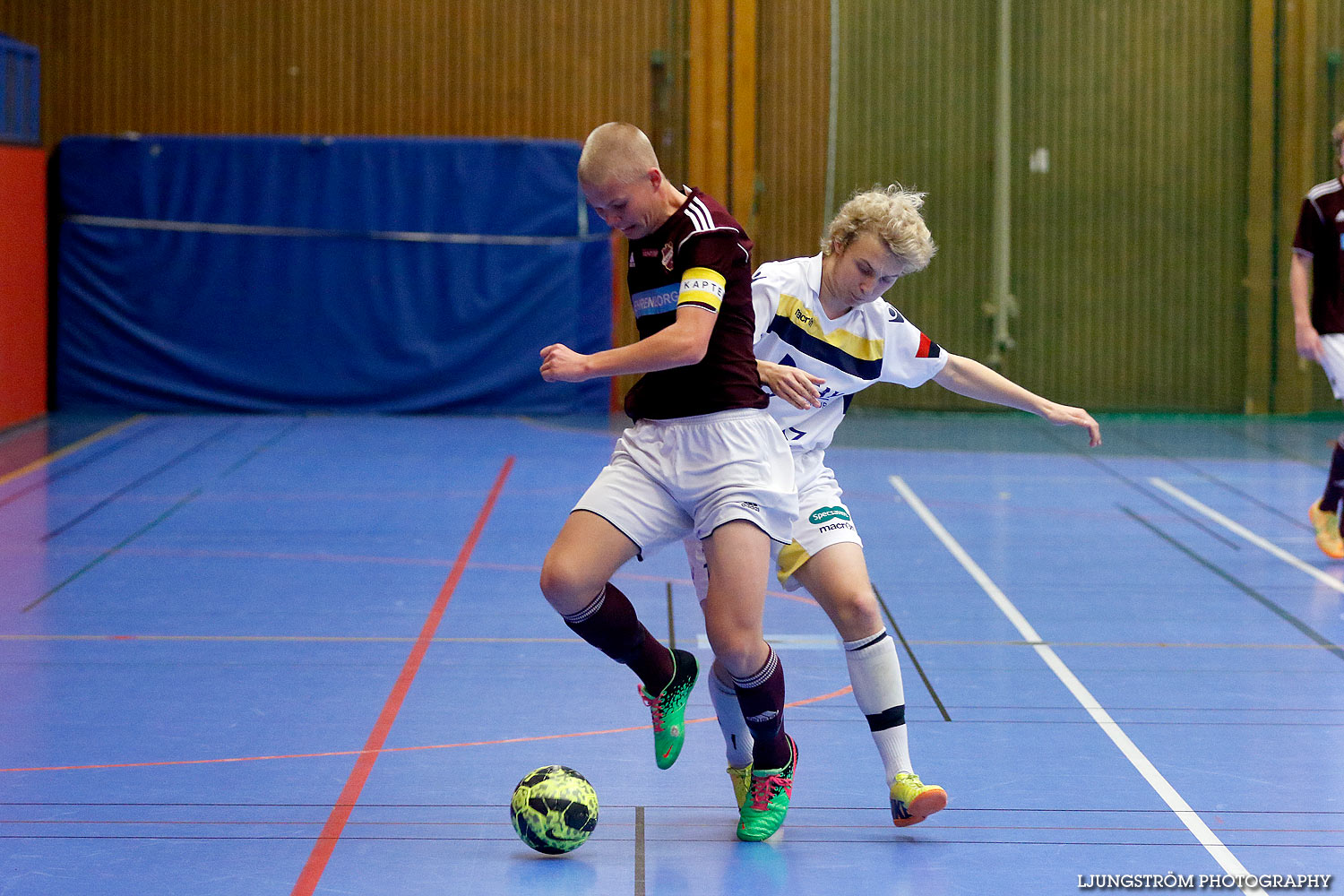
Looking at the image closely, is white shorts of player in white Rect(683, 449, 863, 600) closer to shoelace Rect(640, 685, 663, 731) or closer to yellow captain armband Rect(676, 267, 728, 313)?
shoelace Rect(640, 685, 663, 731)

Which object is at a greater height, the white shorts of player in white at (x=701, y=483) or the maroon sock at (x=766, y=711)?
the white shorts of player in white at (x=701, y=483)

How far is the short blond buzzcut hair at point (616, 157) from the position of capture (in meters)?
3.35

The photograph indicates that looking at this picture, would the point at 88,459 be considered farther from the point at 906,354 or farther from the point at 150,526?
the point at 906,354

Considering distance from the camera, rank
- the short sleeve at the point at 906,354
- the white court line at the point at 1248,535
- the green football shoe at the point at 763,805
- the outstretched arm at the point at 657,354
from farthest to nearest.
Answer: the white court line at the point at 1248,535
the short sleeve at the point at 906,354
the green football shoe at the point at 763,805
the outstretched arm at the point at 657,354

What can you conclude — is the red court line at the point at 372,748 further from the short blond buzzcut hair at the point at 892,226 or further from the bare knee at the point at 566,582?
the short blond buzzcut hair at the point at 892,226

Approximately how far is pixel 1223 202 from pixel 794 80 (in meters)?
4.04

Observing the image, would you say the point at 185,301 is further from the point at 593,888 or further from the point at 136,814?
the point at 593,888

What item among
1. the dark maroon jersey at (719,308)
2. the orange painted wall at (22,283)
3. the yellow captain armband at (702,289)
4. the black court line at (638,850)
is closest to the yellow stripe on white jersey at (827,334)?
the dark maroon jersey at (719,308)

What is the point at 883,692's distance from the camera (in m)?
3.68

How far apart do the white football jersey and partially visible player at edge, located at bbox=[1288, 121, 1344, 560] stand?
3.92 m

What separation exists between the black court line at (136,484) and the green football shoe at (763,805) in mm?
4935

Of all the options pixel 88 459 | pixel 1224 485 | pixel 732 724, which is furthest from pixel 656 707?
pixel 88 459

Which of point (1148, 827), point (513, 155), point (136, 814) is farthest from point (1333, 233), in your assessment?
point (513, 155)

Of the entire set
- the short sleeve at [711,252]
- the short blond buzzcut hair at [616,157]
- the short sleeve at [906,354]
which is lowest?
the short sleeve at [906,354]
